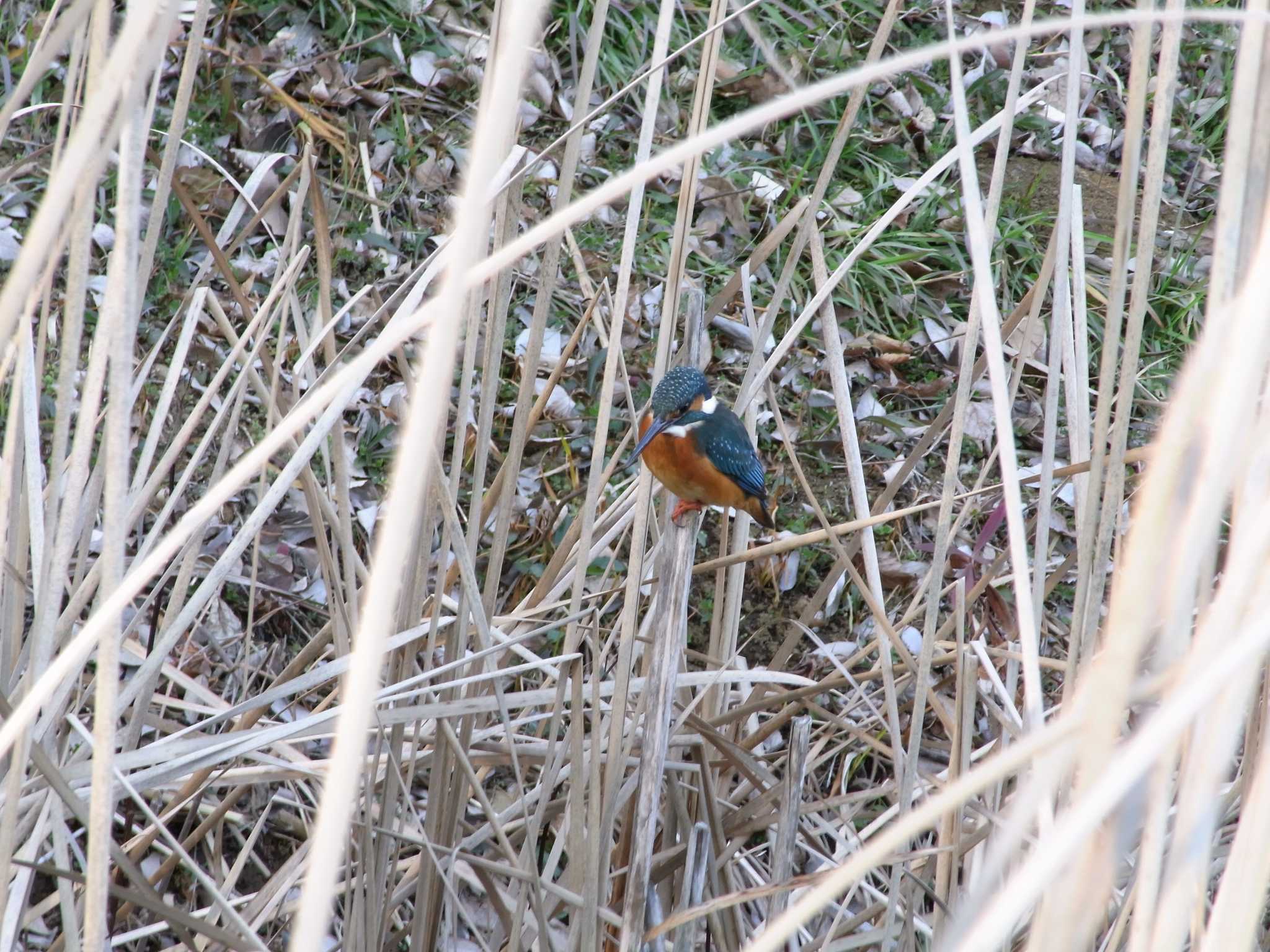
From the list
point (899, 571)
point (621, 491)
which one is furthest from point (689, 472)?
point (899, 571)

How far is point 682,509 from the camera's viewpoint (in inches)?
103

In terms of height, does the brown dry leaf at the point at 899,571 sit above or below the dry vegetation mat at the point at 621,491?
below

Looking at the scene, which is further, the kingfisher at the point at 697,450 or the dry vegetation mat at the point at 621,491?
the kingfisher at the point at 697,450

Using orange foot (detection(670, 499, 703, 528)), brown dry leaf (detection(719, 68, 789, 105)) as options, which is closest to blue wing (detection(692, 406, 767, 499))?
orange foot (detection(670, 499, 703, 528))

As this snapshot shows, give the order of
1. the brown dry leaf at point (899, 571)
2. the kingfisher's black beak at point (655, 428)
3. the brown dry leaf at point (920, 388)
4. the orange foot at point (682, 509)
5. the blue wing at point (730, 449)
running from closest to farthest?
the orange foot at point (682, 509) < the kingfisher's black beak at point (655, 428) < the blue wing at point (730, 449) < the brown dry leaf at point (899, 571) < the brown dry leaf at point (920, 388)

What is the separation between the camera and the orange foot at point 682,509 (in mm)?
2114

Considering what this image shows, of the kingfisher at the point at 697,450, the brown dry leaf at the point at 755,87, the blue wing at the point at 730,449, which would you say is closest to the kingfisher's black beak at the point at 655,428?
the kingfisher at the point at 697,450

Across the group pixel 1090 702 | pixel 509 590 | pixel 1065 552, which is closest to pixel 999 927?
pixel 1090 702

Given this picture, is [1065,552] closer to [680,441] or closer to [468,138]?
[680,441]

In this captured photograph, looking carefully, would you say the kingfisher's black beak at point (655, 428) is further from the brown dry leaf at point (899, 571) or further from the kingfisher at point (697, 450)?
the brown dry leaf at point (899, 571)

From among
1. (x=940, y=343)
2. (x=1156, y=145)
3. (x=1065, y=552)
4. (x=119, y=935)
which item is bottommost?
(x=119, y=935)

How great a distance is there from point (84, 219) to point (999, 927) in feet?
3.14

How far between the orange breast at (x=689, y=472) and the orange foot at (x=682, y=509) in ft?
0.11

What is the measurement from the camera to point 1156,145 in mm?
1319
